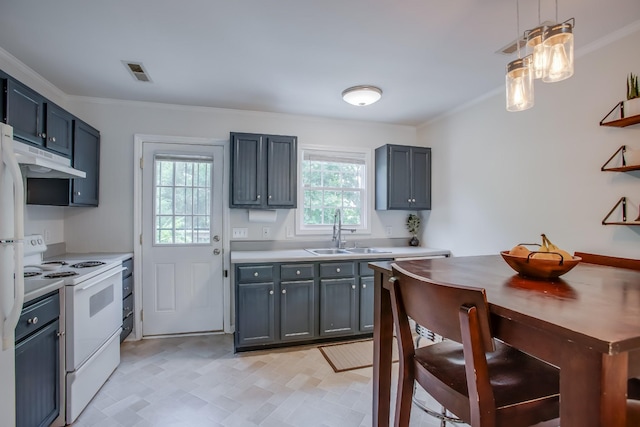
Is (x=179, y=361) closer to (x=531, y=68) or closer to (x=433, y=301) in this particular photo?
(x=433, y=301)

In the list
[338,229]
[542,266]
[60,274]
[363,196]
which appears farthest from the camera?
[363,196]

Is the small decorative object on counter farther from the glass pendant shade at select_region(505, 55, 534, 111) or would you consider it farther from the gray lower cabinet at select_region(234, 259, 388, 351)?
the glass pendant shade at select_region(505, 55, 534, 111)

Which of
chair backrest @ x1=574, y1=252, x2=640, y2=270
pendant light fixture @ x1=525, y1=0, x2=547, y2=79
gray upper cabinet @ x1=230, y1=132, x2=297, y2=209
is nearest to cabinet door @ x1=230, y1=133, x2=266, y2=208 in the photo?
gray upper cabinet @ x1=230, y1=132, x2=297, y2=209

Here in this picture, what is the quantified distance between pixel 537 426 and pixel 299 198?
9.78 feet

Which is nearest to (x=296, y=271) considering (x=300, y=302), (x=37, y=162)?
(x=300, y=302)

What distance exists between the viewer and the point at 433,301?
954 mm

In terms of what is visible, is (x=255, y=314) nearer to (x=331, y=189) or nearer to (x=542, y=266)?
(x=331, y=189)

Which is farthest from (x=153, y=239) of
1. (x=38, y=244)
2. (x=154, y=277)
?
(x=38, y=244)

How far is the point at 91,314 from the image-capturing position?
82.7 inches

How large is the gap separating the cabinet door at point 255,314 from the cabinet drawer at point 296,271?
0.16m

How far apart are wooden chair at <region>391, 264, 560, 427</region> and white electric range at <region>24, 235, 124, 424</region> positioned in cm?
194

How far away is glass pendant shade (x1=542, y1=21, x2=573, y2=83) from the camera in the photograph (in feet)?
4.05

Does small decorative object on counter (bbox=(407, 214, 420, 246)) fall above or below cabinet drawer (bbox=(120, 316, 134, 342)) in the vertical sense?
above

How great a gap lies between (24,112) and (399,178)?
3402 millimetres
